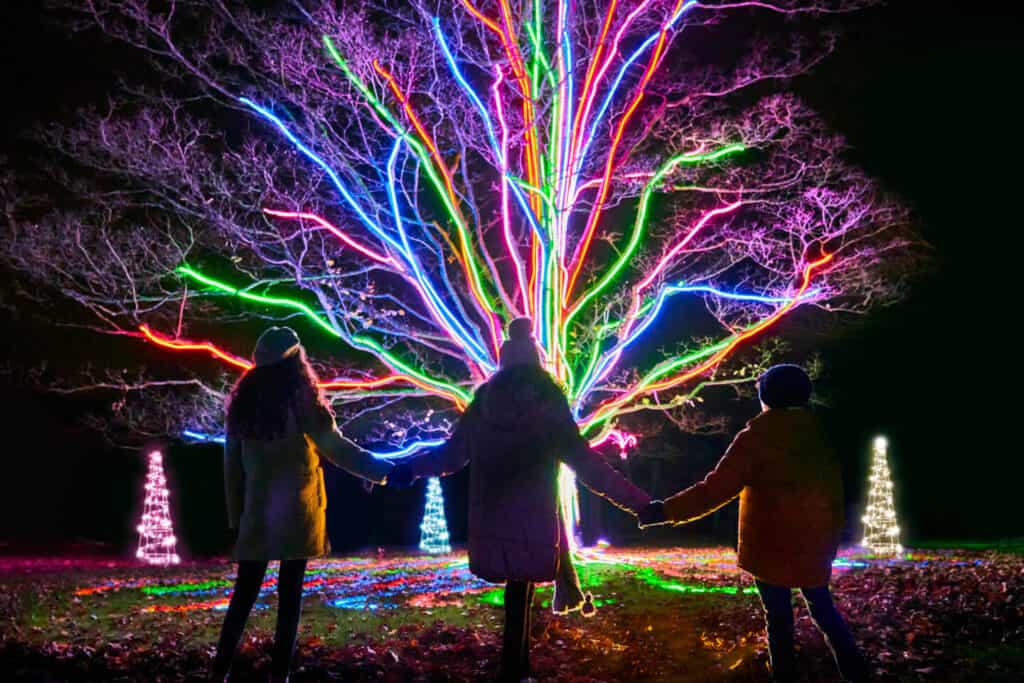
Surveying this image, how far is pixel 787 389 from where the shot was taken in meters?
4.23

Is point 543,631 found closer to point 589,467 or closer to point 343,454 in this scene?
point 589,467

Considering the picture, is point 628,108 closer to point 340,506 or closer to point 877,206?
point 877,206

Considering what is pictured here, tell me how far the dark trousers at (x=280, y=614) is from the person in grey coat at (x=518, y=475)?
36.2 inches

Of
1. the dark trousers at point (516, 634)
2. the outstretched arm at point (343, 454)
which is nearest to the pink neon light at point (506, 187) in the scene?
the outstretched arm at point (343, 454)

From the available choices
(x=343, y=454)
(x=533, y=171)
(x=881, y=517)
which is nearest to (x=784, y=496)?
(x=343, y=454)

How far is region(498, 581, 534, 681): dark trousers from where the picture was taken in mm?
3885

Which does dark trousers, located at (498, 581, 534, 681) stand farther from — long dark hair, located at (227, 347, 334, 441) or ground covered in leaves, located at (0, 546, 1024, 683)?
long dark hair, located at (227, 347, 334, 441)

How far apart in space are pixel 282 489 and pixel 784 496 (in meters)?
2.60

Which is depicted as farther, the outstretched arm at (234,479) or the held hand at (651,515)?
the held hand at (651,515)

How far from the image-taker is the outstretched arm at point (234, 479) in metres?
4.09

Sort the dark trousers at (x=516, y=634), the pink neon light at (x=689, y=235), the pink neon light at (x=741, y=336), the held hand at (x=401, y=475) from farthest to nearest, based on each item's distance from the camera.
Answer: the pink neon light at (x=689, y=235)
the pink neon light at (x=741, y=336)
the held hand at (x=401, y=475)
the dark trousers at (x=516, y=634)

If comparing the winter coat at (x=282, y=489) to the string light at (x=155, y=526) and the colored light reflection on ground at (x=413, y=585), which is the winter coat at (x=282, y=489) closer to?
the colored light reflection on ground at (x=413, y=585)

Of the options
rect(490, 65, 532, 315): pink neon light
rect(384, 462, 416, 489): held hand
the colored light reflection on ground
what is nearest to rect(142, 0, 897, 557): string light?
rect(490, 65, 532, 315): pink neon light

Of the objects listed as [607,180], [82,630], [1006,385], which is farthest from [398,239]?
[1006,385]
